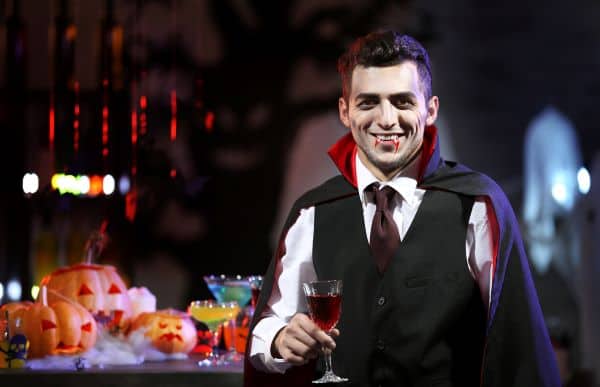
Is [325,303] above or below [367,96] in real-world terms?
below

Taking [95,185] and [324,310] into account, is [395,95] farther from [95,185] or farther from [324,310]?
[95,185]

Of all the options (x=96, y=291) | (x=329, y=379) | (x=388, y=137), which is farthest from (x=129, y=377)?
(x=388, y=137)

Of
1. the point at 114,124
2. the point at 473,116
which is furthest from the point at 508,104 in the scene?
the point at 114,124

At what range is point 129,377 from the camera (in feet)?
10.7

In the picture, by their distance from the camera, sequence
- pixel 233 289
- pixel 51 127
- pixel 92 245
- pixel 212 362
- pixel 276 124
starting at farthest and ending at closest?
pixel 51 127
pixel 276 124
pixel 92 245
pixel 233 289
pixel 212 362

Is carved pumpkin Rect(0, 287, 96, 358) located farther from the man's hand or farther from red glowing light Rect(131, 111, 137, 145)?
red glowing light Rect(131, 111, 137, 145)

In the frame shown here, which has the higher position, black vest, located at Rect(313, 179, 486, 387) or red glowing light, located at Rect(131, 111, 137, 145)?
red glowing light, located at Rect(131, 111, 137, 145)

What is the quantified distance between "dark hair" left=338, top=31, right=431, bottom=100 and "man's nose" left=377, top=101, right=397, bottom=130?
108mm

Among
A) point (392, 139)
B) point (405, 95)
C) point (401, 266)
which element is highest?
point (405, 95)

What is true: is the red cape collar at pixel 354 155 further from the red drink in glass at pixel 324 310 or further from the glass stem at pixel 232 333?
the glass stem at pixel 232 333

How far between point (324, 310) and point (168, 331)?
4.48ft

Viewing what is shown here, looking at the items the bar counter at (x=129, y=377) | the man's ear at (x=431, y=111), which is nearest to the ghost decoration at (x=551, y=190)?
the bar counter at (x=129, y=377)

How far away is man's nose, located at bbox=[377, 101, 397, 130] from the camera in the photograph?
2.55m

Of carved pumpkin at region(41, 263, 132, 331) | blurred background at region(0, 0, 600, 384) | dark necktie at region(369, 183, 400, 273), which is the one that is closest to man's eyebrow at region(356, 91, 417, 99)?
dark necktie at region(369, 183, 400, 273)
